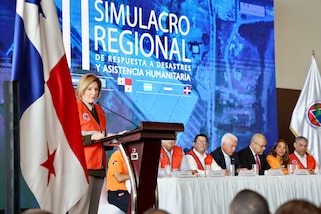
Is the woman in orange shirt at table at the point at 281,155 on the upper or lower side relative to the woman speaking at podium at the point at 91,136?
lower

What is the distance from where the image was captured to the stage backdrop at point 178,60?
6387 mm

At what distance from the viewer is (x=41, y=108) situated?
2.89 metres

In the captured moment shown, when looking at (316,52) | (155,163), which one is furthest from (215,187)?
(316,52)

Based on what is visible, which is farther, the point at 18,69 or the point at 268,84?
the point at 268,84

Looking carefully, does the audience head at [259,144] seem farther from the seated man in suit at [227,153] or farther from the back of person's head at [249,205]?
the back of person's head at [249,205]

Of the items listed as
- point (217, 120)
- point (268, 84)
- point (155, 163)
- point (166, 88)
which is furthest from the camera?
point (268, 84)

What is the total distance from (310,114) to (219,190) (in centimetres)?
406

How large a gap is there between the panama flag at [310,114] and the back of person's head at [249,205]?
675cm

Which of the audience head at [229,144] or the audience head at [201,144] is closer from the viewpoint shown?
the audience head at [201,144]

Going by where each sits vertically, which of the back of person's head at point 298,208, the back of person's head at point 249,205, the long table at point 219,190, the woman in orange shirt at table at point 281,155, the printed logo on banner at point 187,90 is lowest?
the long table at point 219,190

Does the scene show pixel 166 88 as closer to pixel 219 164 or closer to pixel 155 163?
pixel 219 164

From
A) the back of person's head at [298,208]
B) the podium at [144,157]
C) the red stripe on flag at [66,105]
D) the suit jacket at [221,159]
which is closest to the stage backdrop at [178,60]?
the suit jacket at [221,159]

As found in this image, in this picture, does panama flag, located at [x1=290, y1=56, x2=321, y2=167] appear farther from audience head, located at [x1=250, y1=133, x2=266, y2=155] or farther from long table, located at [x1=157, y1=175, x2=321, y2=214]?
long table, located at [x1=157, y1=175, x2=321, y2=214]

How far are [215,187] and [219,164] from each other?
166 cm
